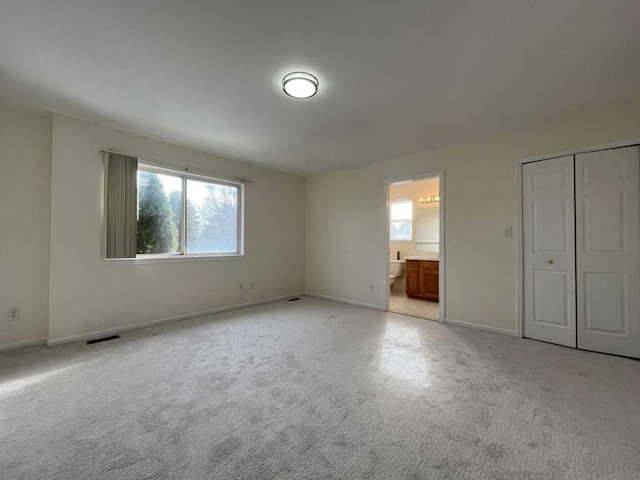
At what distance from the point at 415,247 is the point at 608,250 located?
345 cm

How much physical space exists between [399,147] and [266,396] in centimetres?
343

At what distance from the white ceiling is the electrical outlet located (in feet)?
6.86

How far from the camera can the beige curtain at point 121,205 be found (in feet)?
10.4

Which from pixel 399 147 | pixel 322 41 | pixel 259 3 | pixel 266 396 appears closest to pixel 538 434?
pixel 266 396

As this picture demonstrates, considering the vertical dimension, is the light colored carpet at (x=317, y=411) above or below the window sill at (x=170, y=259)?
below

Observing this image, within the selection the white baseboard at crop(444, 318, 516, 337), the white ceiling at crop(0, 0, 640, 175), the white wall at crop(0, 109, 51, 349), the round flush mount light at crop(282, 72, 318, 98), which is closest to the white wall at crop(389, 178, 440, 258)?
the white baseboard at crop(444, 318, 516, 337)

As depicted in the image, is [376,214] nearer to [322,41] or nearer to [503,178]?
→ [503,178]

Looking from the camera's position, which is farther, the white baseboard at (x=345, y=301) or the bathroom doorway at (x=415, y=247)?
the bathroom doorway at (x=415, y=247)

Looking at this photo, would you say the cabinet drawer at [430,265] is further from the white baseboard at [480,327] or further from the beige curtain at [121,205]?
the beige curtain at [121,205]

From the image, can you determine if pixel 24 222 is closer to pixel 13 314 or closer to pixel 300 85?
pixel 13 314

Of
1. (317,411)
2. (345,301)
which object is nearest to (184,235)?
(345,301)

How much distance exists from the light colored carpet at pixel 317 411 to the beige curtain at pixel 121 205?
112 cm

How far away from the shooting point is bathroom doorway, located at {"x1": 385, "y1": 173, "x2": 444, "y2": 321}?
512cm

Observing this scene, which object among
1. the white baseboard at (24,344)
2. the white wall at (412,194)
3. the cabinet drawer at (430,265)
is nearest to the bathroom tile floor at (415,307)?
the cabinet drawer at (430,265)
